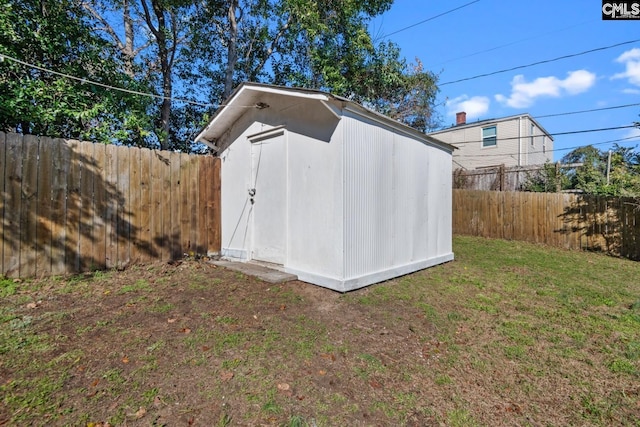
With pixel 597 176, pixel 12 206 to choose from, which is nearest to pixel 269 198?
pixel 12 206

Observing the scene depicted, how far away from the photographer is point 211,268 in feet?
18.1

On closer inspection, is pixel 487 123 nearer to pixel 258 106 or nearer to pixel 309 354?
pixel 258 106

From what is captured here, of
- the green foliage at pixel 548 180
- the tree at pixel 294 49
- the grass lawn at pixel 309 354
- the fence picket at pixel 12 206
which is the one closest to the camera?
the grass lawn at pixel 309 354

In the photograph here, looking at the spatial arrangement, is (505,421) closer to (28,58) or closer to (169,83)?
(28,58)

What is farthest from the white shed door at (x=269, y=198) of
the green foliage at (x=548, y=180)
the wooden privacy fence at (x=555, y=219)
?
the green foliage at (x=548, y=180)

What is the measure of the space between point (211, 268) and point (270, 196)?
1.61 metres

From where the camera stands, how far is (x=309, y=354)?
109 inches

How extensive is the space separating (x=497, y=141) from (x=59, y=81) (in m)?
17.9

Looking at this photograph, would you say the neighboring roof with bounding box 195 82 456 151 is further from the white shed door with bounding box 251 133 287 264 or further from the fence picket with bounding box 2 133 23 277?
the fence picket with bounding box 2 133 23 277

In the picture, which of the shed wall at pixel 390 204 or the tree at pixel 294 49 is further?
the tree at pixel 294 49

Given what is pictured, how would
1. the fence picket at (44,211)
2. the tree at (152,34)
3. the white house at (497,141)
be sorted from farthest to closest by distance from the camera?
1. the white house at (497,141)
2. the tree at (152,34)
3. the fence picket at (44,211)

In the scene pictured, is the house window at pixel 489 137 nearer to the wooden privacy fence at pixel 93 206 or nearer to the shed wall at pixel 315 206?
the shed wall at pixel 315 206

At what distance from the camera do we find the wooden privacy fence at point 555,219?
24.5ft

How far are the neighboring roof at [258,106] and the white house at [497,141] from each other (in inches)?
459
